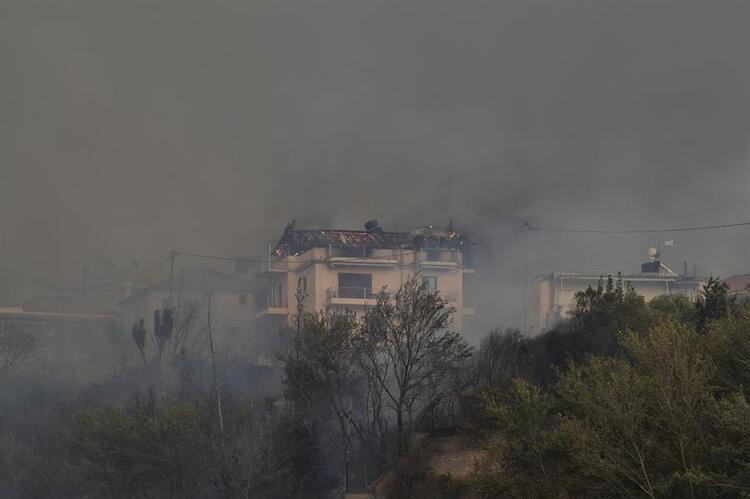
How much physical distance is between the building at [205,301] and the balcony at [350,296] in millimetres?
9859

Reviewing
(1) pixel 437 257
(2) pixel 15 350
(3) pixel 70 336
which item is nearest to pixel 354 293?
(1) pixel 437 257

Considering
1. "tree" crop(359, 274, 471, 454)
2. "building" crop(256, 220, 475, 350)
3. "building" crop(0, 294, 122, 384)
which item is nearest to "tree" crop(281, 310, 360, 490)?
"tree" crop(359, 274, 471, 454)

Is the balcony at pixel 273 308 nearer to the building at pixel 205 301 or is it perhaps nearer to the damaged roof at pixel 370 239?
the building at pixel 205 301

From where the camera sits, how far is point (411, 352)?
37562 mm

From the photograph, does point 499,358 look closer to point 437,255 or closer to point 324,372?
point 324,372

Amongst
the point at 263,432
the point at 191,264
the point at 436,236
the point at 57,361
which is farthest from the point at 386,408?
the point at 191,264

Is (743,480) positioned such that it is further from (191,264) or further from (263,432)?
(191,264)

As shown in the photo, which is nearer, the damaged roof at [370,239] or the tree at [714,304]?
the tree at [714,304]

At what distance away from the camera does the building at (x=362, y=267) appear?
57.3 meters

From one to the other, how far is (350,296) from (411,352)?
66.5 feet

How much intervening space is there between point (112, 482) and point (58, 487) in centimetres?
293

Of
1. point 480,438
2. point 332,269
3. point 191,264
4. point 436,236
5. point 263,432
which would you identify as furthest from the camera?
point 191,264

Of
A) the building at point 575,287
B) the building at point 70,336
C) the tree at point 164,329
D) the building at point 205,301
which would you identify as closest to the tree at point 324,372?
the building at point 575,287

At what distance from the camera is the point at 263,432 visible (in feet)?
122
